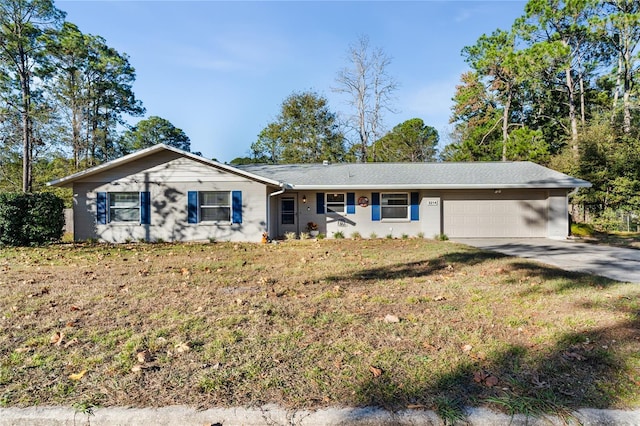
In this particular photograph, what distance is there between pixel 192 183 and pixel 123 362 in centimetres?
1061

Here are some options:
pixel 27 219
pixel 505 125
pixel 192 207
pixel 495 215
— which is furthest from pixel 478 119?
pixel 27 219

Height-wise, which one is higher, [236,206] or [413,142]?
[413,142]

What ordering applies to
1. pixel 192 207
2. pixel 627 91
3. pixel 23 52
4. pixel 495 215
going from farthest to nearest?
pixel 627 91, pixel 23 52, pixel 495 215, pixel 192 207

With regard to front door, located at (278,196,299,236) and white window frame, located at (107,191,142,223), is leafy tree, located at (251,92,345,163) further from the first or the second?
white window frame, located at (107,191,142,223)

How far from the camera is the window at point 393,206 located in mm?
14430

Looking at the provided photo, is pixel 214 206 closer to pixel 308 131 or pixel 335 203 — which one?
pixel 335 203

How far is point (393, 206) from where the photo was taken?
14453 mm

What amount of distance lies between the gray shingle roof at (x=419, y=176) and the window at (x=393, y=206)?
678mm

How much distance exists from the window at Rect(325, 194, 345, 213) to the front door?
1.42 metres

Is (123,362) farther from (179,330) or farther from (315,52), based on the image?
(315,52)

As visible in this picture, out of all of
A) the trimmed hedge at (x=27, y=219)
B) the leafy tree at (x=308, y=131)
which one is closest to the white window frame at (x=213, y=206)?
the trimmed hedge at (x=27, y=219)

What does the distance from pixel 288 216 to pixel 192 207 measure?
3.89 meters

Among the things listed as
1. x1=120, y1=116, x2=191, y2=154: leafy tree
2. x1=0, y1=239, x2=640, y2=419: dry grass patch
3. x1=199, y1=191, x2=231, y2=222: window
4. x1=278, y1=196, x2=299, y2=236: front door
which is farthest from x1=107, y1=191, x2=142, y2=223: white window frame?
x1=120, y1=116, x2=191, y2=154: leafy tree

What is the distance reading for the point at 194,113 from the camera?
16.0 meters
